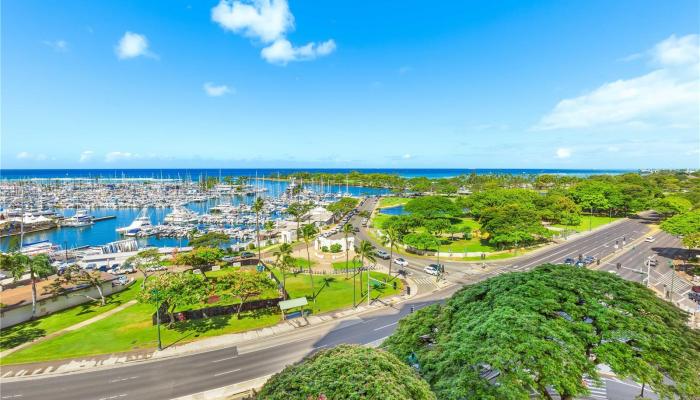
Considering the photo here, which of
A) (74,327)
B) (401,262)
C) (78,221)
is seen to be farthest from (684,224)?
(78,221)

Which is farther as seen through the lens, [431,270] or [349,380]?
[431,270]

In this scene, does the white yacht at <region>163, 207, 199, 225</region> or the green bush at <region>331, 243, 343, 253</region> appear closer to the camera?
the green bush at <region>331, 243, 343, 253</region>

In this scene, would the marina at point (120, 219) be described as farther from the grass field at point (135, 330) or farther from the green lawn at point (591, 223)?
the green lawn at point (591, 223)

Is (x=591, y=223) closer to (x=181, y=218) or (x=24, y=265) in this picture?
(x=24, y=265)

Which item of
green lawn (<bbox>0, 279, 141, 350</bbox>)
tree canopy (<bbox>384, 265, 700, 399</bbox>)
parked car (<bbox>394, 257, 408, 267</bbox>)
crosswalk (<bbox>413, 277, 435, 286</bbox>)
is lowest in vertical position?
green lawn (<bbox>0, 279, 141, 350</bbox>)

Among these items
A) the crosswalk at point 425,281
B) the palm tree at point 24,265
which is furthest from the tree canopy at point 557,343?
the palm tree at point 24,265

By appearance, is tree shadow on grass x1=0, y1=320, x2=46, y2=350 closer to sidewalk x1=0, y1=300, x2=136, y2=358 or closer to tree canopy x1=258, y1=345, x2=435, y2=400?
sidewalk x1=0, y1=300, x2=136, y2=358

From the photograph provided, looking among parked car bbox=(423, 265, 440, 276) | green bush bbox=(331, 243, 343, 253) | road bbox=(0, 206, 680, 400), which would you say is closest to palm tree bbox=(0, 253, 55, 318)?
road bbox=(0, 206, 680, 400)
